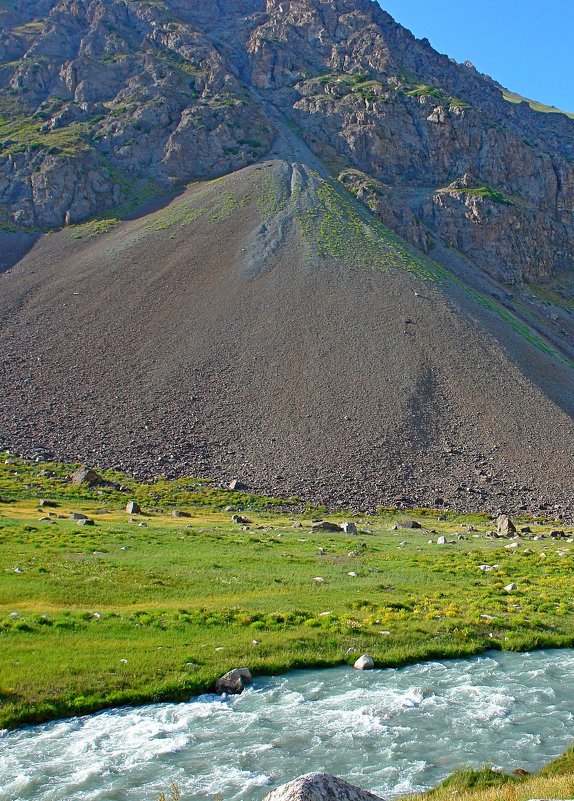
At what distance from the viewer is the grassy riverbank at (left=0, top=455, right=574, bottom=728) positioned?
1664 cm

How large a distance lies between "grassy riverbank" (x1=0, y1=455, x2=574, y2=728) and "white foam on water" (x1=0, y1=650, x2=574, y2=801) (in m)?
0.96

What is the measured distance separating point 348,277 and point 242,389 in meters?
29.3

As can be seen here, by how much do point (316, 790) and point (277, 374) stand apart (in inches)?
2516

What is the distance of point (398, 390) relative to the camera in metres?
70.8

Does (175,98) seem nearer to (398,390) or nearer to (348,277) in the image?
(348,277)

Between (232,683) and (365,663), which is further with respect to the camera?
(365,663)

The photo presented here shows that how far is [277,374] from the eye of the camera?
72.2m

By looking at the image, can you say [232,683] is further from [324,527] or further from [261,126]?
[261,126]

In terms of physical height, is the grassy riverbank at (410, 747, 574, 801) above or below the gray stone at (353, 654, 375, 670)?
above

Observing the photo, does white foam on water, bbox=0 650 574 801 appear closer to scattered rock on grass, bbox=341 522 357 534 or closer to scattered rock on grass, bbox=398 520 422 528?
scattered rock on grass, bbox=341 522 357 534

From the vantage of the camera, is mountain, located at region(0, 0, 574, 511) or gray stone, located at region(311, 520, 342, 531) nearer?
gray stone, located at region(311, 520, 342, 531)

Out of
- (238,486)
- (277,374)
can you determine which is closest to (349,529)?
(238,486)

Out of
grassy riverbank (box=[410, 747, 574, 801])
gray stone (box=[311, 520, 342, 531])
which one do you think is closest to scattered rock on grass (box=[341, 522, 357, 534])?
gray stone (box=[311, 520, 342, 531])

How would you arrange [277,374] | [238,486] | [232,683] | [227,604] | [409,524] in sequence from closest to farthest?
[232,683] → [227,604] → [409,524] → [238,486] → [277,374]
